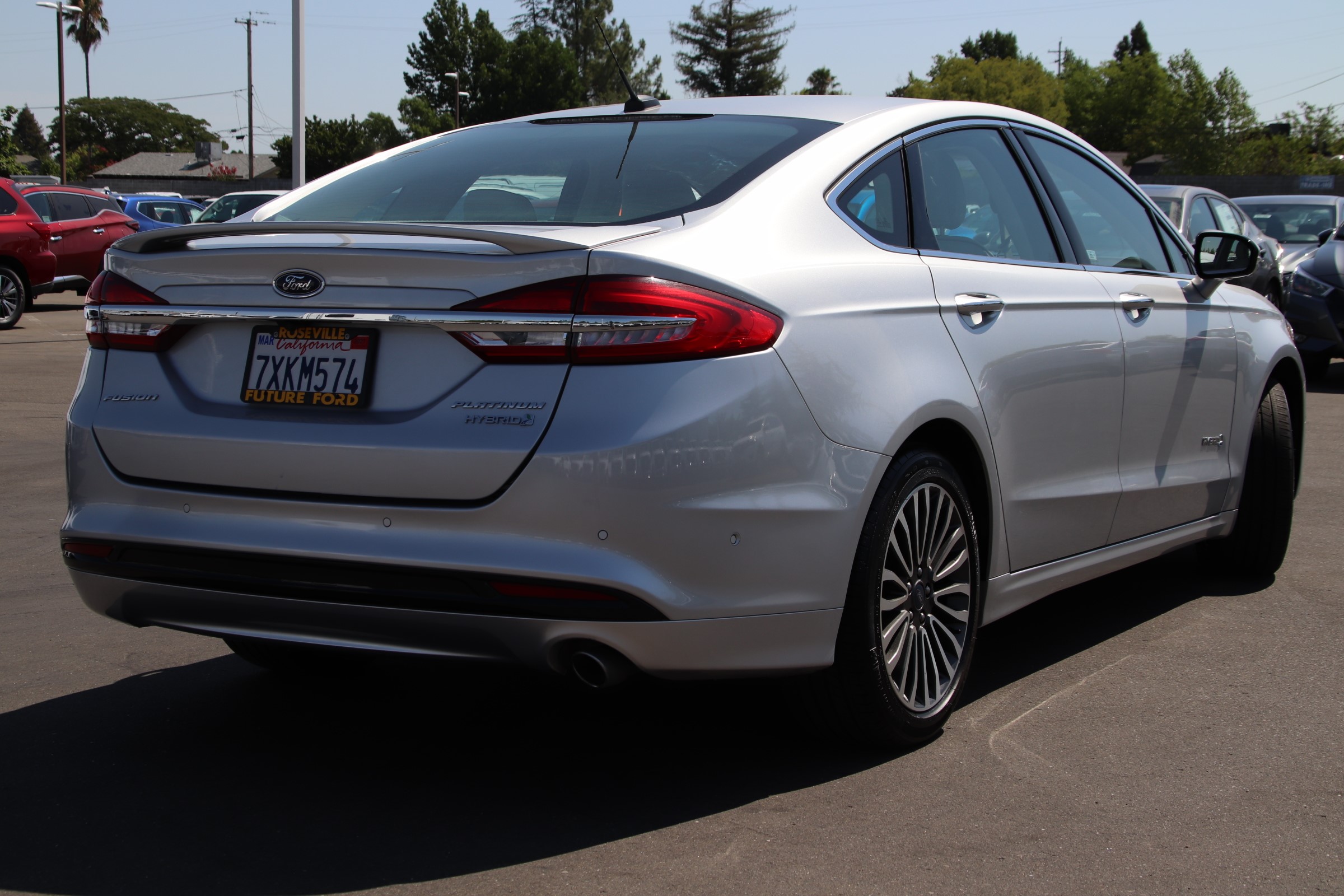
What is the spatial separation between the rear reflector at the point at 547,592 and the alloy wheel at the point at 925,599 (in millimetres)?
807

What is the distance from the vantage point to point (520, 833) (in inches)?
122

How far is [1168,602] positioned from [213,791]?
3570mm

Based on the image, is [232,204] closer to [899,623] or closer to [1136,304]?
[1136,304]

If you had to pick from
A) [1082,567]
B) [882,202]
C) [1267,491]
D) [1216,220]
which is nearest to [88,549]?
[882,202]

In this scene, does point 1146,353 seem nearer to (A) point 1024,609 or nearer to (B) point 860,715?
(A) point 1024,609

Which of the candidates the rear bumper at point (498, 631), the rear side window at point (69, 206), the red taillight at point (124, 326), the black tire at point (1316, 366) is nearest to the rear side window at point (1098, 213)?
the rear bumper at point (498, 631)

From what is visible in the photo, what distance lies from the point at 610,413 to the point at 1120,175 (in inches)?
113

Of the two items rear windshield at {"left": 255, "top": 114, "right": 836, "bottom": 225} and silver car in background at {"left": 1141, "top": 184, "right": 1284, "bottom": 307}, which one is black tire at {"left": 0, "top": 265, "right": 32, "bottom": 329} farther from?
rear windshield at {"left": 255, "top": 114, "right": 836, "bottom": 225}

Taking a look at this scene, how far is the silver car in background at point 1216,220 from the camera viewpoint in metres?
13.8

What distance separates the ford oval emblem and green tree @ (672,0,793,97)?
313ft

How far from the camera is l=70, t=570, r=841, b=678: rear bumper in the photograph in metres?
2.95

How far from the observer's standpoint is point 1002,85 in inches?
4496

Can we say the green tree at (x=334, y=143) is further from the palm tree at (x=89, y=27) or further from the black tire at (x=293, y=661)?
the black tire at (x=293, y=661)

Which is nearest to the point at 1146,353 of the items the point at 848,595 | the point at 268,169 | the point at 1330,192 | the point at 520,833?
the point at 848,595
